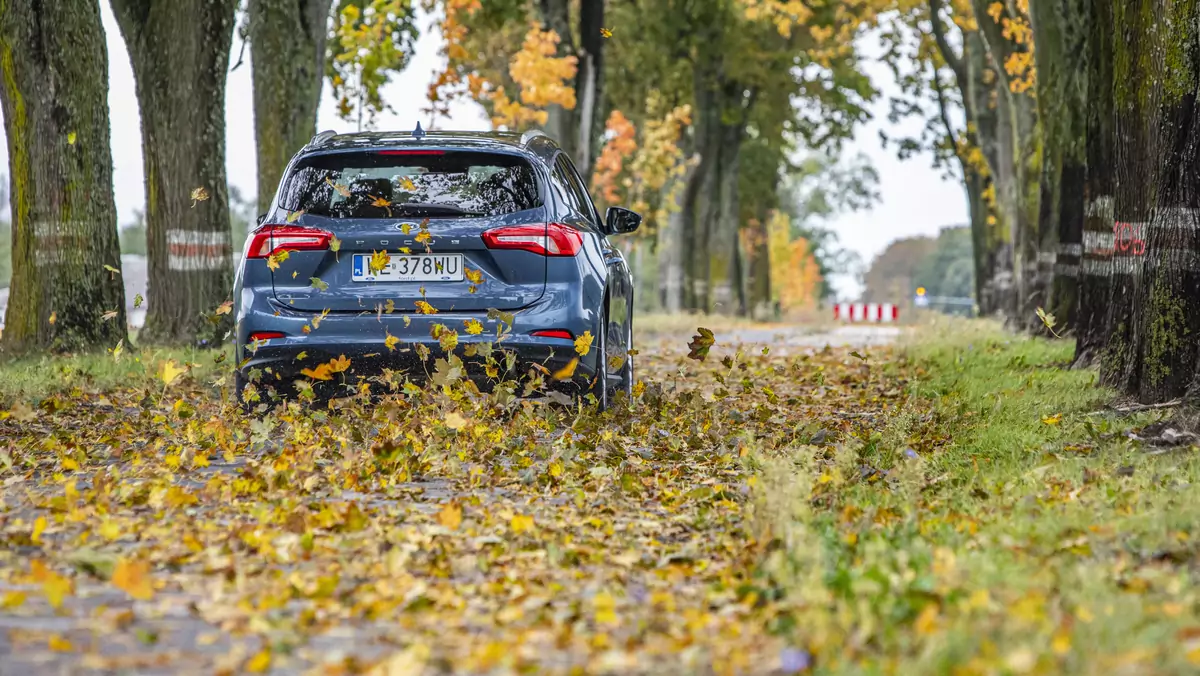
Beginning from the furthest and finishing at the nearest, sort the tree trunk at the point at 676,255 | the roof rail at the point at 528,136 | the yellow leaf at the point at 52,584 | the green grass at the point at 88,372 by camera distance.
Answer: the tree trunk at the point at 676,255, the green grass at the point at 88,372, the roof rail at the point at 528,136, the yellow leaf at the point at 52,584

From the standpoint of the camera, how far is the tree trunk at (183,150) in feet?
50.4

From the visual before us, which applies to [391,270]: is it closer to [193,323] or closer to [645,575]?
[645,575]

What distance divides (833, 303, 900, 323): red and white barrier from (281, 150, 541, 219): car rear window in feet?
128

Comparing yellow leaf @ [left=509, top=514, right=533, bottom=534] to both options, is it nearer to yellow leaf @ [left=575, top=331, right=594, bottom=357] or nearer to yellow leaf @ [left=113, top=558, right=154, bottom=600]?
yellow leaf @ [left=113, top=558, right=154, bottom=600]

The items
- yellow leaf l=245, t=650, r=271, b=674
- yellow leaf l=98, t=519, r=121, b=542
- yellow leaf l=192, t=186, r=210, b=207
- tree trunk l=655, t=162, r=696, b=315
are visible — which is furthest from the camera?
tree trunk l=655, t=162, r=696, b=315

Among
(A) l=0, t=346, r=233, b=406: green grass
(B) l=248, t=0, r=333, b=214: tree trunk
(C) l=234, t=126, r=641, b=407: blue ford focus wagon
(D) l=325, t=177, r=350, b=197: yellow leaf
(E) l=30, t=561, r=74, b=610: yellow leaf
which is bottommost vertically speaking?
(E) l=30, t=561, r=74, b=610: yellow leaf

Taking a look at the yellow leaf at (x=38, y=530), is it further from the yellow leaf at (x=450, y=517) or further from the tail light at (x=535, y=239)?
the tail light at (x=535, y=239)

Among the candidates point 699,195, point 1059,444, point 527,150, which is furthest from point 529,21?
point 1059,444

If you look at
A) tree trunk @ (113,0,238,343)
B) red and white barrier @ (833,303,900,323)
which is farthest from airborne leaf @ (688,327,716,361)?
red and white barrier @ (833,303,900,323)

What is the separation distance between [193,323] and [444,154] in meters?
7.26

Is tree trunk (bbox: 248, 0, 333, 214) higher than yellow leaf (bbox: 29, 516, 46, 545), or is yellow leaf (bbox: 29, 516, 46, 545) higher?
tree trunk (bbox: 248, 0, 333, 214)

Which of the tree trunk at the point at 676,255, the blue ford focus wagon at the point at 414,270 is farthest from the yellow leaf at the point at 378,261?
the tree trunk at the point at 676,255

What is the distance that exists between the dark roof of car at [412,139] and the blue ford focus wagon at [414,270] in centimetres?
3

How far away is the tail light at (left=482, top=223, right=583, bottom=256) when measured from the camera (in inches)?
345
